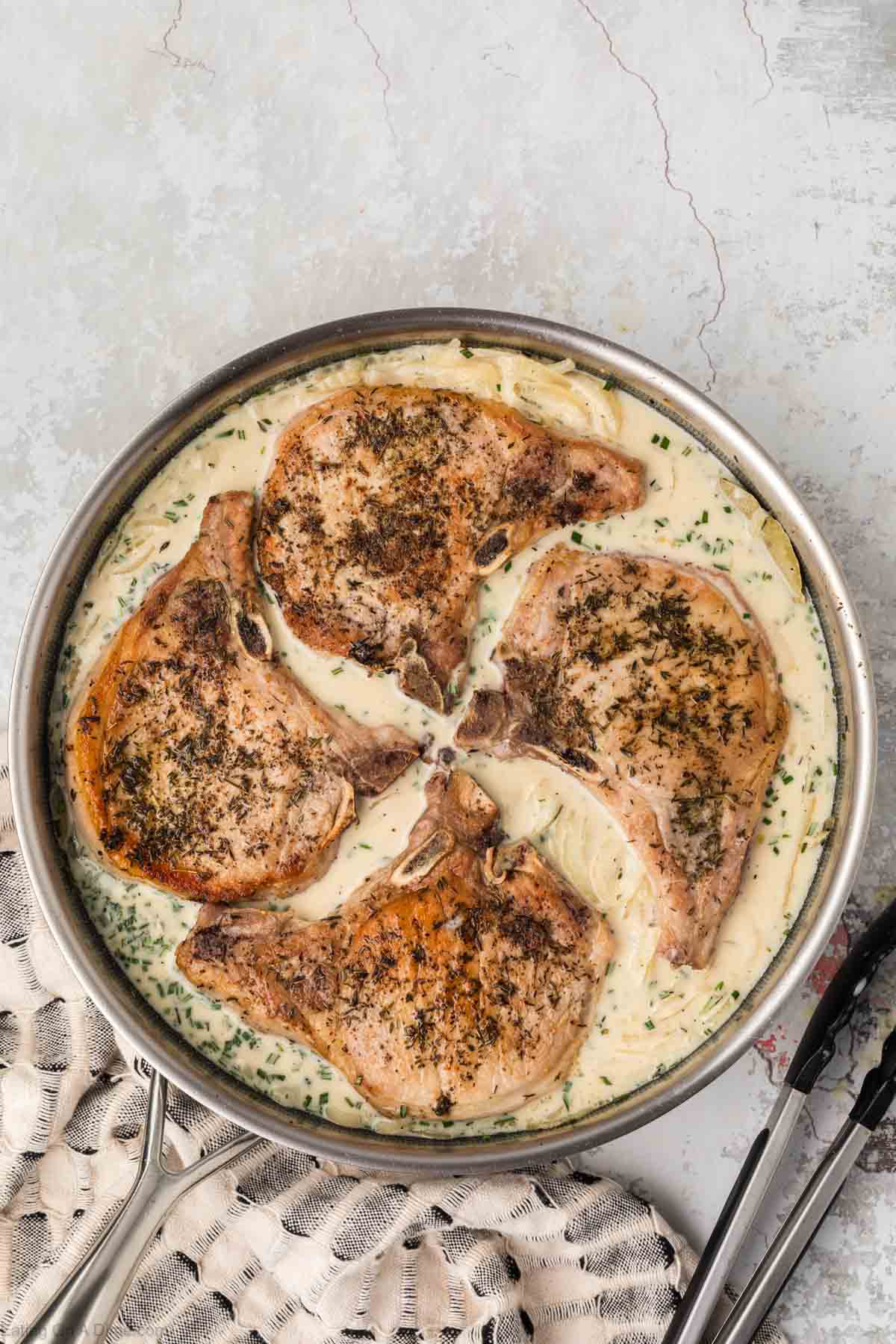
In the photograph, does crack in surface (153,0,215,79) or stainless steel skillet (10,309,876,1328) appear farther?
crack in surface (153,0,215,79)

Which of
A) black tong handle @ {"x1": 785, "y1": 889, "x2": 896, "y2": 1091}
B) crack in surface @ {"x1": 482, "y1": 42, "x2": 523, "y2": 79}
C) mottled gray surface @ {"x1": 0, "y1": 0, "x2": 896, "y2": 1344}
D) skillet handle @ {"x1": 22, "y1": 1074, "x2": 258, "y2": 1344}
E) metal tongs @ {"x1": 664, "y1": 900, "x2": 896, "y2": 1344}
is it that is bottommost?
skillet handle @ {"x1": 22, "y1": 1074, "x2": 258, "y2": 1344}

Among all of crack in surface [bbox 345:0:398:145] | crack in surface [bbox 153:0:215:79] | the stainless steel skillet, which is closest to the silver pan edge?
the stainless steel skillet

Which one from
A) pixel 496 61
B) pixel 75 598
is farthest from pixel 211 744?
pixel 496 61

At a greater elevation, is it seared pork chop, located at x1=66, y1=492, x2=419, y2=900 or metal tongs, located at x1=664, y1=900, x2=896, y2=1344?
seared pork chop, located at x1=66, y1=492, x2=419, y2=900

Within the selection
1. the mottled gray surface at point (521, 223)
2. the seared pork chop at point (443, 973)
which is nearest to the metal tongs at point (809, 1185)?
the mottled gray surface at point (521, 223)

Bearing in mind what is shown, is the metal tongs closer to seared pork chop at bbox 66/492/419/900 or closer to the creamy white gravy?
the creamy white gravy

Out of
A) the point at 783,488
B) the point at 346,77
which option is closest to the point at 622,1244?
the point at 783,488

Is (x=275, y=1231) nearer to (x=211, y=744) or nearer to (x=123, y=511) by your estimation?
(x=211, y=744)
